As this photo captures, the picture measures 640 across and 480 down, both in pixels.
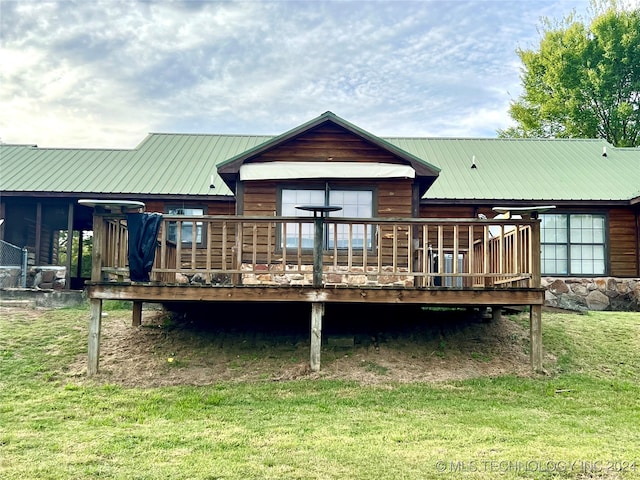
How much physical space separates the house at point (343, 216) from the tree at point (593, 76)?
346 inches

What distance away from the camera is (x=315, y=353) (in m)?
9.43

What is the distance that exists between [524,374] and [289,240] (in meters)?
4.86

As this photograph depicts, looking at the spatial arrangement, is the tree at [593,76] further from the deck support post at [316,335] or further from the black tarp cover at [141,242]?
the black tarp cover at [141,242]

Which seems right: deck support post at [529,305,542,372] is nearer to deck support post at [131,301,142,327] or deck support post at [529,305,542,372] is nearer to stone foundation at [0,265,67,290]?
deck support post at [131,301,142,327]

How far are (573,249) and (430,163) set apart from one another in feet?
14.2

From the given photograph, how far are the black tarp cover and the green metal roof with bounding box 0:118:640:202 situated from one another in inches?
272

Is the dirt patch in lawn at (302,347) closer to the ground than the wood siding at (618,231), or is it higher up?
closer to the ground

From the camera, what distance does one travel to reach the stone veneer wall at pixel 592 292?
1642 centimetres

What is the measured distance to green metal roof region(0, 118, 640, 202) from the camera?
16859mm

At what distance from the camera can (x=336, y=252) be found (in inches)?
380

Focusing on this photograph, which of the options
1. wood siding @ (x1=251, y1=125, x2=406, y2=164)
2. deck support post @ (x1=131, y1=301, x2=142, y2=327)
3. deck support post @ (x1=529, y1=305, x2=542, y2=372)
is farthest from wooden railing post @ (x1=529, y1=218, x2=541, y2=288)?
deck support post @ (x1=131, y1=301, x2=142, y2=327)

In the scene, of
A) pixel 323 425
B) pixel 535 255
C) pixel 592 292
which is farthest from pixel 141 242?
pixel 592 292

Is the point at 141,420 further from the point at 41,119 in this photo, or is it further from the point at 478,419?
the point at 41,119

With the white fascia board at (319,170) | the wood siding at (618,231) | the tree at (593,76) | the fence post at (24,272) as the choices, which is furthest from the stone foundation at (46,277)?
the tree at (593,76)
